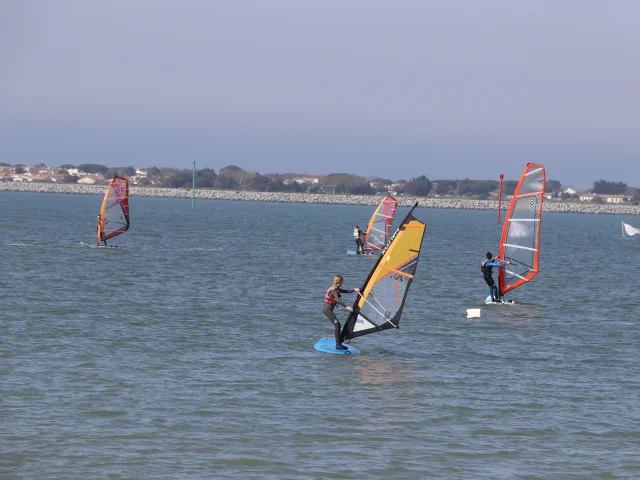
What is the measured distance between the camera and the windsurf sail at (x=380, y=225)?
151ft

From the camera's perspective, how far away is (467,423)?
1388cm

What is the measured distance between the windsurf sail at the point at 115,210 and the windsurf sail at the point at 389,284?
2537 cm

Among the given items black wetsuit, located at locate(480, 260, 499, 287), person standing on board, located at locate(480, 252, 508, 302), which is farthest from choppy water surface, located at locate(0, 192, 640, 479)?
black wetsuit, located at locate(480, 260, 499, 287)

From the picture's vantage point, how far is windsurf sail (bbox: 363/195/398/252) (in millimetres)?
45969

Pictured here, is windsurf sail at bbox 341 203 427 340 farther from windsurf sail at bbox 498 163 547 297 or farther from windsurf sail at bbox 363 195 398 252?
windsurf sail at bbox 363 195 398 252

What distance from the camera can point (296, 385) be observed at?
52.0 feet

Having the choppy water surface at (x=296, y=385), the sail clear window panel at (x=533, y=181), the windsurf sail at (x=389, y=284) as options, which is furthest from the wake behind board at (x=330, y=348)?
the sail clear window panel at (x=533, y=181)

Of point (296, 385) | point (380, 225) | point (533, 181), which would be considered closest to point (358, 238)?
point (380, 225)

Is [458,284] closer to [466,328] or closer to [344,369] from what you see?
[466,328]

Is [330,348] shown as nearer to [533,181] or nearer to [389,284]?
[389,284]

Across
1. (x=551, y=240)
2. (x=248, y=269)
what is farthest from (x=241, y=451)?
(x=551, y=240)

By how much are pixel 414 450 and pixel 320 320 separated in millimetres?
11101

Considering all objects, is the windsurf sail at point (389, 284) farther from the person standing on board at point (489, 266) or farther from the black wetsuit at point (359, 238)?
the black wetsuit at point (359, 238)

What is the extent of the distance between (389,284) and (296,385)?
3.81m
